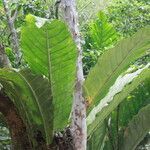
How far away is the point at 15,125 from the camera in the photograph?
2.38m

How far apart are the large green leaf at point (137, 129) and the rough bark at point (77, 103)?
2.51ft

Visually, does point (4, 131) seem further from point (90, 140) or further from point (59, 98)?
point (59, 98)

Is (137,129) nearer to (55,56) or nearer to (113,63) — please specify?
(113,63)

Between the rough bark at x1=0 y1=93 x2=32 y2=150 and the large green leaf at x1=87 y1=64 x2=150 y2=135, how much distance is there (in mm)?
386

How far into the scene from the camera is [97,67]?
246 centimetres

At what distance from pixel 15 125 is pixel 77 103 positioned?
0.42 metres

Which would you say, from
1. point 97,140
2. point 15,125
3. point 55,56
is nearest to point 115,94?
point 55,56

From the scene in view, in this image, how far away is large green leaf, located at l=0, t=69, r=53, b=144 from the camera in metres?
2.14

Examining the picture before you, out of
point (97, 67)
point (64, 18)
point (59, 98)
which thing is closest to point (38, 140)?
point (59, 98)

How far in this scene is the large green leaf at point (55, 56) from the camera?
1.89 metres

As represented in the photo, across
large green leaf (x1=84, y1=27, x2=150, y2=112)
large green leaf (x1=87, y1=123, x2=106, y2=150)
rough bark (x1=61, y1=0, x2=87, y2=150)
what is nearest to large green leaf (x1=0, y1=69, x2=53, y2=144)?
rough bark (x1=61, y1=0, x2=87, y2=150)

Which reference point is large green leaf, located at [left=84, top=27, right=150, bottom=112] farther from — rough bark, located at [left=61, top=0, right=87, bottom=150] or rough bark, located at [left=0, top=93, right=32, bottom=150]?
rough bark, located at [left=0, top=93, right=32, bottom=150]

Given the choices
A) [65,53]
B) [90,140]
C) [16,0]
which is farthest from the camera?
[16,0]

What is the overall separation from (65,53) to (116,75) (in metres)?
0.52
